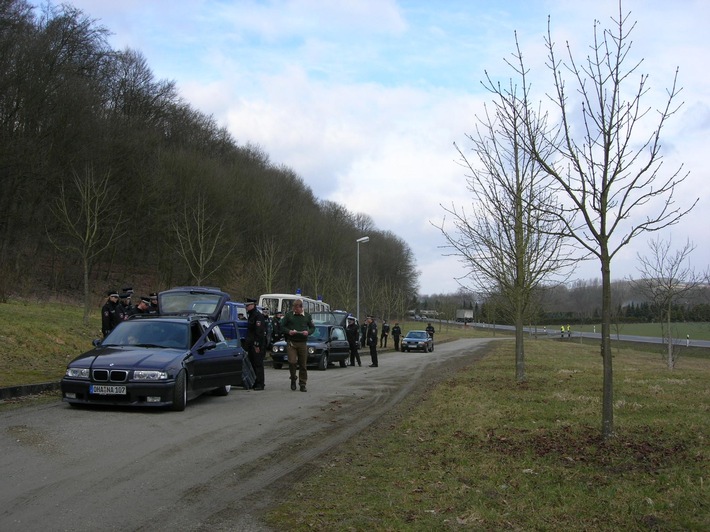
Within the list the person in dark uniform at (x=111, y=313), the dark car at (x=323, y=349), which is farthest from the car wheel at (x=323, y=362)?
the person in dark uniform at (x=111, y=313)

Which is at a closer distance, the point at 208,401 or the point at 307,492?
the point at 307,492

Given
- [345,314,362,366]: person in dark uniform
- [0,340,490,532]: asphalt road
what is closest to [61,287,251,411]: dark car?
[0,340,490,532]: asphalt road

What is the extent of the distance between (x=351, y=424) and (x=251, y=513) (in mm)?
4791

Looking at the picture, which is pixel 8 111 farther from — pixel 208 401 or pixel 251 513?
pixel 251 513

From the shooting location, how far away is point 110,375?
386 inches

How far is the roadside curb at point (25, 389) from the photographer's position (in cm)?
1086

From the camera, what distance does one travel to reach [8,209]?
34469 mm

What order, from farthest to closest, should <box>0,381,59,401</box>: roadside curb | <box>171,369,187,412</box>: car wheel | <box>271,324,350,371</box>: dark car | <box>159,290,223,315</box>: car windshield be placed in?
<box>271,324,350,371</box>: dark car < <box>159,290,223,315</box>: car windshield < <box>0,381,59,401</box>: roadside curb < <box>171,369,187,412</box>: car wheel

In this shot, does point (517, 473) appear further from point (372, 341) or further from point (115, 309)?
point (372, 341)

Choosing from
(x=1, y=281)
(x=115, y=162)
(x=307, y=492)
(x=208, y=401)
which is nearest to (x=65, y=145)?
(x=115, y=162)

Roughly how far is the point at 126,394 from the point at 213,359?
2076mm

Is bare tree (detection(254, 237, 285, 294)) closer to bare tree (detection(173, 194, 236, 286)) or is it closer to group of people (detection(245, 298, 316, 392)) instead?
bare tree (detection(173, 194, 236, 286))

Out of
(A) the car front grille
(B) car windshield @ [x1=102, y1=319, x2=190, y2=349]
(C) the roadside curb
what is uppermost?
(B) car windshield @ [x1=102, y1=319, x2=190, y2=349]

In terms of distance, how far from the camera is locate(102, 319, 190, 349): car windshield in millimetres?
11117
